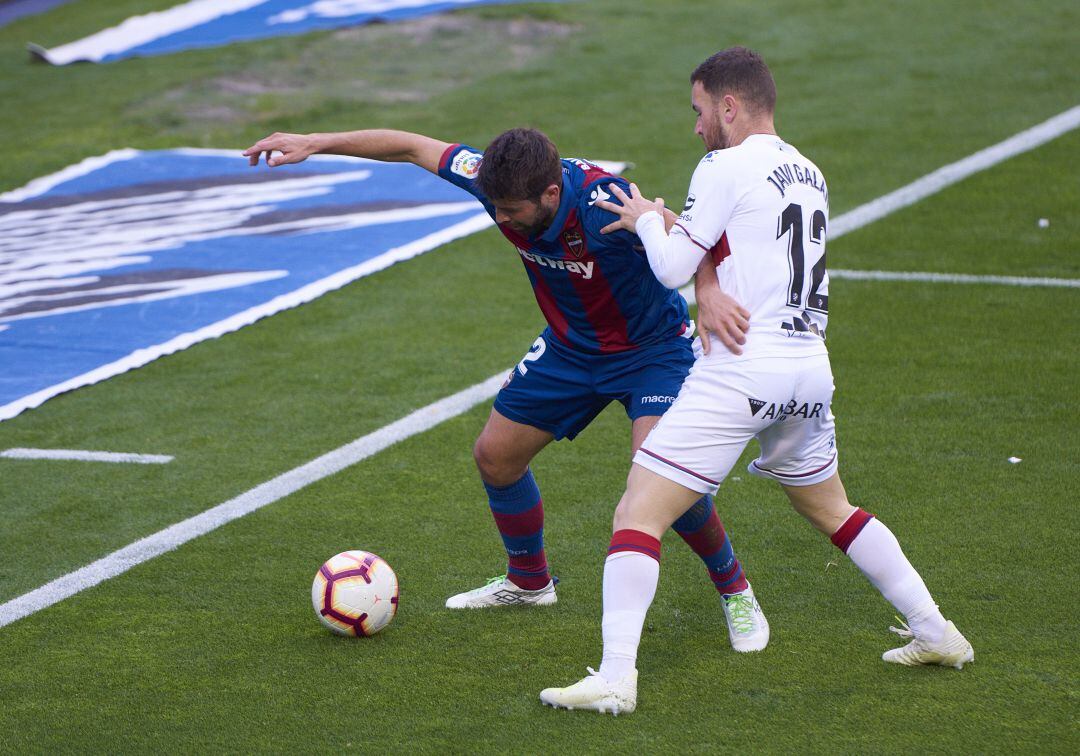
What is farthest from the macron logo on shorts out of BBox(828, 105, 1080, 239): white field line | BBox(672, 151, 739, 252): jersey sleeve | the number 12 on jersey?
BBox(828, 105, 1080, 239): white field line

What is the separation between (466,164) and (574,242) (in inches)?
24.2

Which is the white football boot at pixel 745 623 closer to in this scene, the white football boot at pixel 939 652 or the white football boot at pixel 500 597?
the white football boot at pixel 939 652

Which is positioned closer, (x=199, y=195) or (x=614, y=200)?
(x=614, y=200)

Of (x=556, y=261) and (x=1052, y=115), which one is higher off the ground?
(x=556, y=261)

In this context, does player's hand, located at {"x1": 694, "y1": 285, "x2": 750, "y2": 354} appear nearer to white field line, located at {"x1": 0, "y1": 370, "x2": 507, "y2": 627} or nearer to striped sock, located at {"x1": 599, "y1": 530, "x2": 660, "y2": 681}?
striped sock, located at {"x1": 599, "y1": 530, "x2": 660, "y2": 681}

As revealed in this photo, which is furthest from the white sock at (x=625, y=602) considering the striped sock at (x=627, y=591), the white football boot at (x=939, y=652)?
the white football boot at (x=939, y=652)

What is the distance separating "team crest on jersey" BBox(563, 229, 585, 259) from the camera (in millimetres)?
4793

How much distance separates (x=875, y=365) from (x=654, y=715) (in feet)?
14.3

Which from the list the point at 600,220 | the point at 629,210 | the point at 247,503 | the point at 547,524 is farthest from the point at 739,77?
the point at 247,503

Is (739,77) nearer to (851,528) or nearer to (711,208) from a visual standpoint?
(711,208)

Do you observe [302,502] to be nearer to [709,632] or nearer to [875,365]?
[709,632]

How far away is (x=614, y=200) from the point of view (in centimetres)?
477

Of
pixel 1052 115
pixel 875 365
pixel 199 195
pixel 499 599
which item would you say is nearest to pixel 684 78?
pixel 1052 115

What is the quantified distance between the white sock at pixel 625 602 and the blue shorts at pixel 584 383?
2.44 feet
